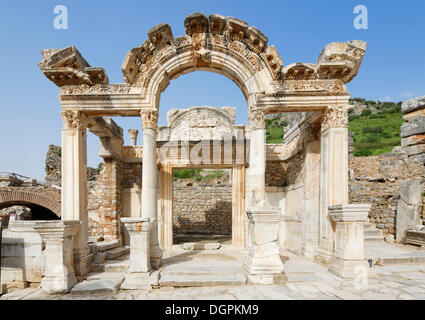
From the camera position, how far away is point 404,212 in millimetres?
8609

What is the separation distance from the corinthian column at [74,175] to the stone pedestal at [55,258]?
0.86 meters

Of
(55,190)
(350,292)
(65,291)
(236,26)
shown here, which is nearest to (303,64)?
(236,26)

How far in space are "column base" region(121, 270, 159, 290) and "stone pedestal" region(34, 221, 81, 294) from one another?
1073 millimetres

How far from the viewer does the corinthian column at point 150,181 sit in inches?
231

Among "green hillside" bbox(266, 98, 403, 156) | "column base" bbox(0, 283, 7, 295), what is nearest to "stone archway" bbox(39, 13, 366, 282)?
"column base" bbox(0, 283, 7, 295)

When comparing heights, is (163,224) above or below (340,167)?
below

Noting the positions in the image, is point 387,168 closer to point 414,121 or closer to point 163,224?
point 414,121

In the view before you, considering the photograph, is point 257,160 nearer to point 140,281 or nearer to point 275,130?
point 140,281

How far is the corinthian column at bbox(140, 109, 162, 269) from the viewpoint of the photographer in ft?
19.3

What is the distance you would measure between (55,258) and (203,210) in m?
10.7

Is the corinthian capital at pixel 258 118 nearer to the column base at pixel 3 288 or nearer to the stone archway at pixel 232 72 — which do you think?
the stone archway at pixel 232 72

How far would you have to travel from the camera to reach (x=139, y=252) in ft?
17.1

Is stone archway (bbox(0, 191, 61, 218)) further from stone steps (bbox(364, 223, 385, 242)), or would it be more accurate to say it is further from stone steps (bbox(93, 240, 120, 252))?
stone steps (bbox(364, 223, 385, 242))

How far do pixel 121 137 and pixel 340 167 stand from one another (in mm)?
7371
